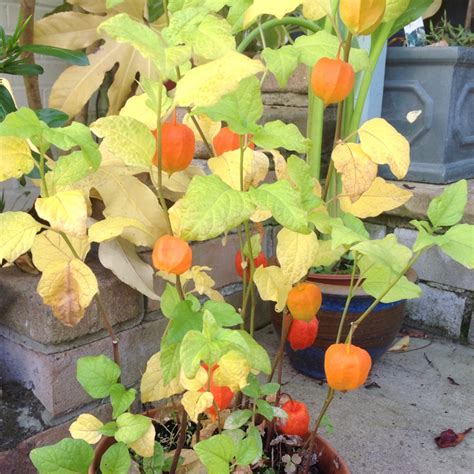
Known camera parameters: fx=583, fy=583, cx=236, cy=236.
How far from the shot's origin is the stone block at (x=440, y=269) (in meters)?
1.56

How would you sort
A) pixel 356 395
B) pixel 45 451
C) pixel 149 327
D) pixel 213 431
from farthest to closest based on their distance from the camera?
1. pixel 356 395
2. pixel 149 327
3. pixel 213 431
4. pixel 45 451

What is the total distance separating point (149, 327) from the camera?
1078mm

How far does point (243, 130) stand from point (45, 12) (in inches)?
51.7

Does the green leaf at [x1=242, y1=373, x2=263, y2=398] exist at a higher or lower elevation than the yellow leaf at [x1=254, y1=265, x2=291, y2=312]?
lower

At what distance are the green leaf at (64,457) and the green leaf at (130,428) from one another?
0.16 ft

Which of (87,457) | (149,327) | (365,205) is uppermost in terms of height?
(365,205)

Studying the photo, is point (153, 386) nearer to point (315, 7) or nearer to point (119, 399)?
point (119, 399)

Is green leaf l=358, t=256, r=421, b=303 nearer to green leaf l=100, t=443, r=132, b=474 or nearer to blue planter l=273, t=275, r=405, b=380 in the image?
green leaf l=100, t=443, r=132, b=474

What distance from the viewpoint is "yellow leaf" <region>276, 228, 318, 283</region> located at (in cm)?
58

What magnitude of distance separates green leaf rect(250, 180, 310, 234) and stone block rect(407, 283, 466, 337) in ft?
4.04

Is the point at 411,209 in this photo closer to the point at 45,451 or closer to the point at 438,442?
the point at 438,442

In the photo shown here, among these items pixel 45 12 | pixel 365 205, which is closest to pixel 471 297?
pixel 365 205

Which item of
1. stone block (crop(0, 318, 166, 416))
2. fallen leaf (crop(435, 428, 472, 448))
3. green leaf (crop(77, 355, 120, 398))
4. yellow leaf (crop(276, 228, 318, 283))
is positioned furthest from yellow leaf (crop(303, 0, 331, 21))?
fallen leaf (crop(435, 428, 472, 448))

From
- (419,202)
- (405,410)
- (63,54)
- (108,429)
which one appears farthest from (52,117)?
(419,202)
